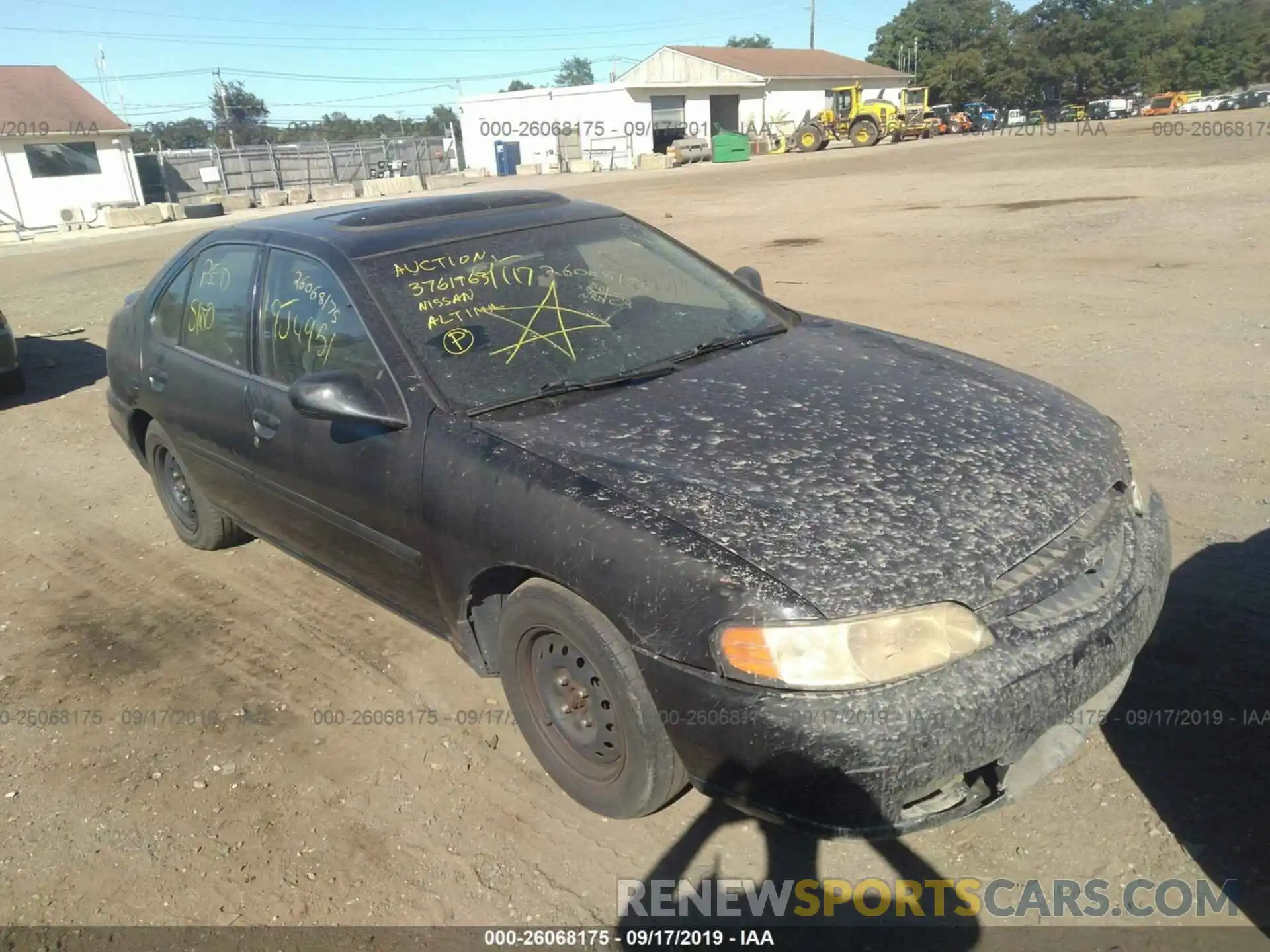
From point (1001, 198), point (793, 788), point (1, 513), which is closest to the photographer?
point (793, 788)

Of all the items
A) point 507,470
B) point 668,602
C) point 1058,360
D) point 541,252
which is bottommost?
point 1058,360

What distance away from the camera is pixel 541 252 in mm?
3592

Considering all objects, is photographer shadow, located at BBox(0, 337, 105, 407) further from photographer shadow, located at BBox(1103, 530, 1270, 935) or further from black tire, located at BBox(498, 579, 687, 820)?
photographer shadow, located at BBox(1103, 530, 1270, 935)

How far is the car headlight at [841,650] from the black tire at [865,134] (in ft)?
151

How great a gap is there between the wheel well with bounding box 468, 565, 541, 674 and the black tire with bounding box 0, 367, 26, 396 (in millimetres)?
7418

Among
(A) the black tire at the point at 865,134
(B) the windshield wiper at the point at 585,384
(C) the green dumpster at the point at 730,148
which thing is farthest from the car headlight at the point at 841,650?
(A) the black tire at the point at 865,134

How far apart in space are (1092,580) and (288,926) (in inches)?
92.3

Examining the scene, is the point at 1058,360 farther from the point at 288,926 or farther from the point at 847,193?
the point at 847,193

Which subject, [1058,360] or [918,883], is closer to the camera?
[918,883]

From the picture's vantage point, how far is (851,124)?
4528 cm

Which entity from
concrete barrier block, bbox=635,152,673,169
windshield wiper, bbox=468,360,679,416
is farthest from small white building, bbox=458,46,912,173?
windshield wiper, bbox=468,360,679,416

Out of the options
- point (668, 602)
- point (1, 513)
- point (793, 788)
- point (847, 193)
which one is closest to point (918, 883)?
point (793, 788)

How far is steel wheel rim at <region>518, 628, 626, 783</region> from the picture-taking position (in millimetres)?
2613

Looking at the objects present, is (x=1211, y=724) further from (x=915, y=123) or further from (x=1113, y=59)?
(x=1113, y=59)
